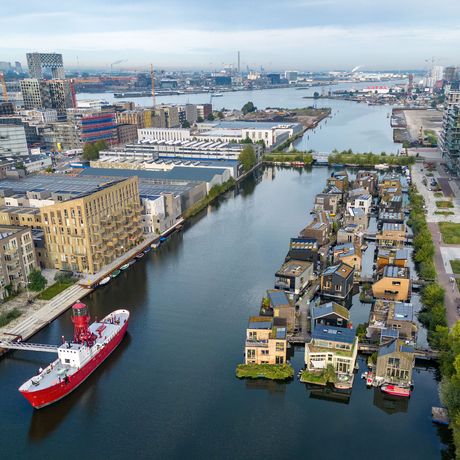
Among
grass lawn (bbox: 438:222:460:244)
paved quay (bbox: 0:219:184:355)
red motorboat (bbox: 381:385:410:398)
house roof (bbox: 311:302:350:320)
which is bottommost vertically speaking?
red motorboat (bbox: 381:385:410:398)

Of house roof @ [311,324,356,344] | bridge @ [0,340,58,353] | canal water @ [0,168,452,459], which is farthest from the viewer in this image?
bridge @ [0,340,58,353]

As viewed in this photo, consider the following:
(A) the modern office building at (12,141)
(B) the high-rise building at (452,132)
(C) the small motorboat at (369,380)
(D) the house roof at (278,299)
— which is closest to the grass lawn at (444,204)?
(B) the high-rise building at (452,132)

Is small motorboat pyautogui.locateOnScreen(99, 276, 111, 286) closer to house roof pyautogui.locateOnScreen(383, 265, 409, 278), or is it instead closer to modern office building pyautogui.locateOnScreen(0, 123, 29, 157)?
house roof pyautogui.locateOnScreen(383, 265, 409, 278)

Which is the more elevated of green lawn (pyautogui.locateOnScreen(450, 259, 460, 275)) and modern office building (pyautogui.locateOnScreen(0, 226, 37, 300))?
modern office building (pyautogui.locateOnScreen(0, 226, 37, 300))

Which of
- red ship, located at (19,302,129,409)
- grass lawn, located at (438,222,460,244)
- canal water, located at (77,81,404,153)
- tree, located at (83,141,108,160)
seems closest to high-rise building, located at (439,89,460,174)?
canal water, located at (77,81,404,153)

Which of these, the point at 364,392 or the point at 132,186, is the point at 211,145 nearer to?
the point at 132,186

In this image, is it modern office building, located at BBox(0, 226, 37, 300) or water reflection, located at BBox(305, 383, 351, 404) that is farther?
modern office building, located at BBox(0, 226, 37, 300)
